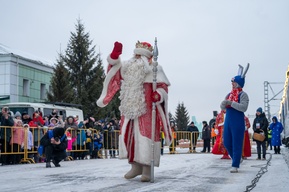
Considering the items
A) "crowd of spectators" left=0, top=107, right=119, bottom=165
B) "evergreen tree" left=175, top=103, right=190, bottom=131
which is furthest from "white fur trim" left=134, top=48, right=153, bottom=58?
"evergreen tree" left=175, top=103, right=190, bottom=131

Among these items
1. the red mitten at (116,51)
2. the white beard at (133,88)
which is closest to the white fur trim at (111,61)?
the red mitten at (116,51)

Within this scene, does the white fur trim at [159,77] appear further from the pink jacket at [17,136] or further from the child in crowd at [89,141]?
the child in crowd at [89,141]

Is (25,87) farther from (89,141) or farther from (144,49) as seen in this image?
(144,49)

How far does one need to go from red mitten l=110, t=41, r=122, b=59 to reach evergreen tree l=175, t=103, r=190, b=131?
222ft

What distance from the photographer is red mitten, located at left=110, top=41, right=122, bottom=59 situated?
8812 mm

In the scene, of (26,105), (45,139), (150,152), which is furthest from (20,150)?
(150,152)

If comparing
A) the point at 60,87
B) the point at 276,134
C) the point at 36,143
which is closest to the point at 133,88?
the point at 36,143

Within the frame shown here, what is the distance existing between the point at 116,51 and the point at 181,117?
69.6 m

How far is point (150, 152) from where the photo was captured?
855 centimetres

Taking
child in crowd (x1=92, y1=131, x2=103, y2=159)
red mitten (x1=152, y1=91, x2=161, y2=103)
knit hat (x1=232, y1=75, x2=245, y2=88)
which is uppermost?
knit hat (x1=232, y1=75, x2=245, y2=88)

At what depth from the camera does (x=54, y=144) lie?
13.7m

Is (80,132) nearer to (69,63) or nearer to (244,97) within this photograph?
(244,97)

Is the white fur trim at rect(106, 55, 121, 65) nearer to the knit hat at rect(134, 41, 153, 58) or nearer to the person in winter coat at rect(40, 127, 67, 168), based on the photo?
the knit hat at rect(134, 41, 153, 58)

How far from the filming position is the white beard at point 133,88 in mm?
8758
